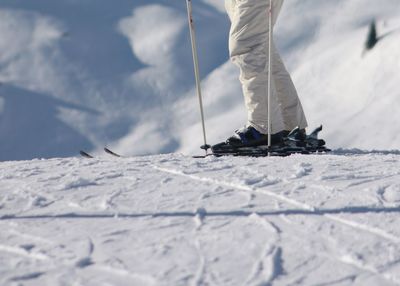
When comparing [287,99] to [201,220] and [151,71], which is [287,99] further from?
[151,71]

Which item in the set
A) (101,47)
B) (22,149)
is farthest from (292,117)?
(101,47)

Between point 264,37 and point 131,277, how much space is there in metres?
2.59

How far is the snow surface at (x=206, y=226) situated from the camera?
5.65ft

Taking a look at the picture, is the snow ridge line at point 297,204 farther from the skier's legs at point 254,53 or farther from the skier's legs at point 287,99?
the skier's legs at point 287,99

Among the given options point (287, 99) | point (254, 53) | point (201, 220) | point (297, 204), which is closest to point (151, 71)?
point (287, 99)

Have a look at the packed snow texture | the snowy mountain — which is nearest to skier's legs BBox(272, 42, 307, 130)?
the snowy mountain

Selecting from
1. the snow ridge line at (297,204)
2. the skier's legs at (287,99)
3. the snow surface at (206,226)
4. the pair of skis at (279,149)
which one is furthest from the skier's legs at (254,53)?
the snow ridge line at (297,204)

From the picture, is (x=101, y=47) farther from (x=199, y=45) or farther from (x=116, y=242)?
(x=116, y=242)

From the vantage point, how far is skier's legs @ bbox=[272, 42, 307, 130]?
4.33m

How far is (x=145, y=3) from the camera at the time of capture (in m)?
16.4

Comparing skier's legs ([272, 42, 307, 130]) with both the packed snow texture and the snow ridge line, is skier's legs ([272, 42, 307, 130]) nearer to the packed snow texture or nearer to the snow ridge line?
the snow ridge line

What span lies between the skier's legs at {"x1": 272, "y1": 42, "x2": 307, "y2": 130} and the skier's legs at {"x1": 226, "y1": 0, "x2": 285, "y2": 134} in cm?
30

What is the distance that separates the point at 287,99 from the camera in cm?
437

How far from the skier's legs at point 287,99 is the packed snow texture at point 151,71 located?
282 inches
